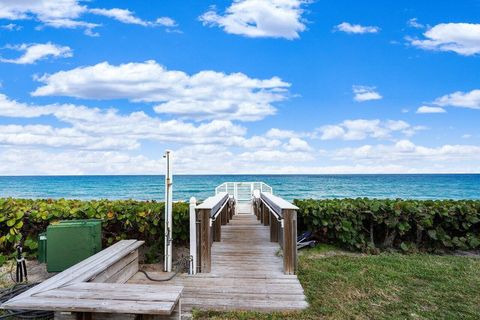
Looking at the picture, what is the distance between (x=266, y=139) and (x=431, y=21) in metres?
26.1

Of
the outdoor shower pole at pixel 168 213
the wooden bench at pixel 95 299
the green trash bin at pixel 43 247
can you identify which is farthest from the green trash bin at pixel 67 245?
the wooden bench at pixel 95 299

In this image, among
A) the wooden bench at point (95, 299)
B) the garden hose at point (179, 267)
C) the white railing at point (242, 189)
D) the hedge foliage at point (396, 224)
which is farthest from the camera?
the white railing at point (242, 189)

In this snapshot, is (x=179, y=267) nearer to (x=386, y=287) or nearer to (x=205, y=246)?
(x=205, y=246)

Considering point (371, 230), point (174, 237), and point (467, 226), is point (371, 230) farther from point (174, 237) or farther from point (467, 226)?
point (174, 237)

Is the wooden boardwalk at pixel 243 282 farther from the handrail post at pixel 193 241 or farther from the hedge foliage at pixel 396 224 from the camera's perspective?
the hedge foliage at pixel 396 224

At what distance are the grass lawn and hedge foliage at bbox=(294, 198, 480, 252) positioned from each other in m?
0.39

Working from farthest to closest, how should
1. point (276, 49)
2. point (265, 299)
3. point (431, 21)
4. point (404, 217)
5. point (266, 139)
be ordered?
point (266, 139) < point (431, 21) < point (276, 49) < point (404, 217) < point (265, 299)

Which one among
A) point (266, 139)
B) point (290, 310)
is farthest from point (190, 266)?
point (266, 139)

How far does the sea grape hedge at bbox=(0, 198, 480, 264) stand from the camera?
19.5 ft

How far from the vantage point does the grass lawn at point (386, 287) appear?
3.81 meters

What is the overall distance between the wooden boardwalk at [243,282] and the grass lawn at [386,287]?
6.9 inches

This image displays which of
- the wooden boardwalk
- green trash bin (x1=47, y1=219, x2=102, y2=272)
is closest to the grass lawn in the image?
the wooden boardwalk

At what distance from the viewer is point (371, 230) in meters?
6.63

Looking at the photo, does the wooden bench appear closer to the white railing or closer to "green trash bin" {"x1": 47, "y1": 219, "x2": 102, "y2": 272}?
"green trash bin" {"x1": 47, "y1": 219, "x2": 102, "y2": 272}
